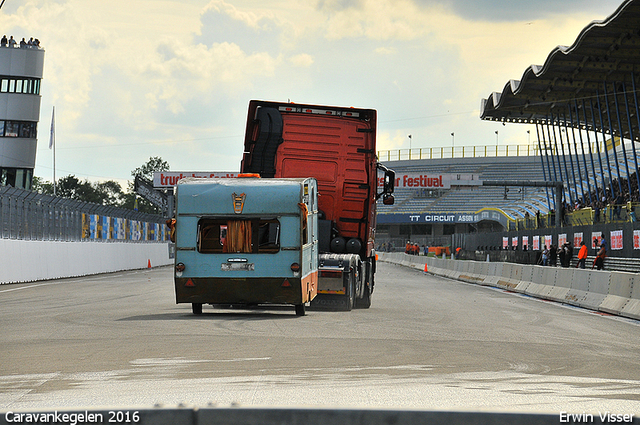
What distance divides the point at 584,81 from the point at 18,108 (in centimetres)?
4598

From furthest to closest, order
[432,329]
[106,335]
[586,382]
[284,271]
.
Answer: [284,271] < [432,329] < [106,335] < [586,382]

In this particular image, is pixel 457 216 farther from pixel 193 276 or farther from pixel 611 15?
pixel 193 276

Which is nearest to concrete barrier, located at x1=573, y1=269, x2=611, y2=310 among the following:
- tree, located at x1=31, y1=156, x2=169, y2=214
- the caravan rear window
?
the caravan rear window

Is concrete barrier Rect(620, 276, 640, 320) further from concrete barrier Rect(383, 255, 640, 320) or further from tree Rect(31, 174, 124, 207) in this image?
tree Rect(31, 174, 124, 207)

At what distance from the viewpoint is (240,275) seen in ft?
48.8

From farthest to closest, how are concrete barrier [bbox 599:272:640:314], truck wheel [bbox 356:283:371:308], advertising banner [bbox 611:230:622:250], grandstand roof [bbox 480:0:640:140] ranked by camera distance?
grandstand roof [bbox 480:0:640:140], advertising banner [bbox 611:230:622:250], truck wheel [bbox 356:283:371:308], concrete barrier [bbox 599:272:640:314]

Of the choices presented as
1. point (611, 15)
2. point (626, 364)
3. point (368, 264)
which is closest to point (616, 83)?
point (611, 15)

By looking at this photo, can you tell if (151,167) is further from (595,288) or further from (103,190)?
(595,288)

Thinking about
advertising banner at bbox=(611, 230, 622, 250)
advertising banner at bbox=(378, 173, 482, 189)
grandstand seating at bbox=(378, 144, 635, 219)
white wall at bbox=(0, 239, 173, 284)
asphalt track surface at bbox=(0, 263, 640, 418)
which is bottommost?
asphalt track surface at bbox=(0, 263, 640, 418)

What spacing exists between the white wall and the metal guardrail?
0.36 m

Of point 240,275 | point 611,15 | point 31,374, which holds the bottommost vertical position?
point 31,374

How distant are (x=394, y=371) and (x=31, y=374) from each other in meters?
3.54

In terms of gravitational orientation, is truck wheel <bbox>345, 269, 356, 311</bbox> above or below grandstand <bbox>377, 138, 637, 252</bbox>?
below

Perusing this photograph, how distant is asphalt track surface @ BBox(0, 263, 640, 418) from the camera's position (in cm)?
701
